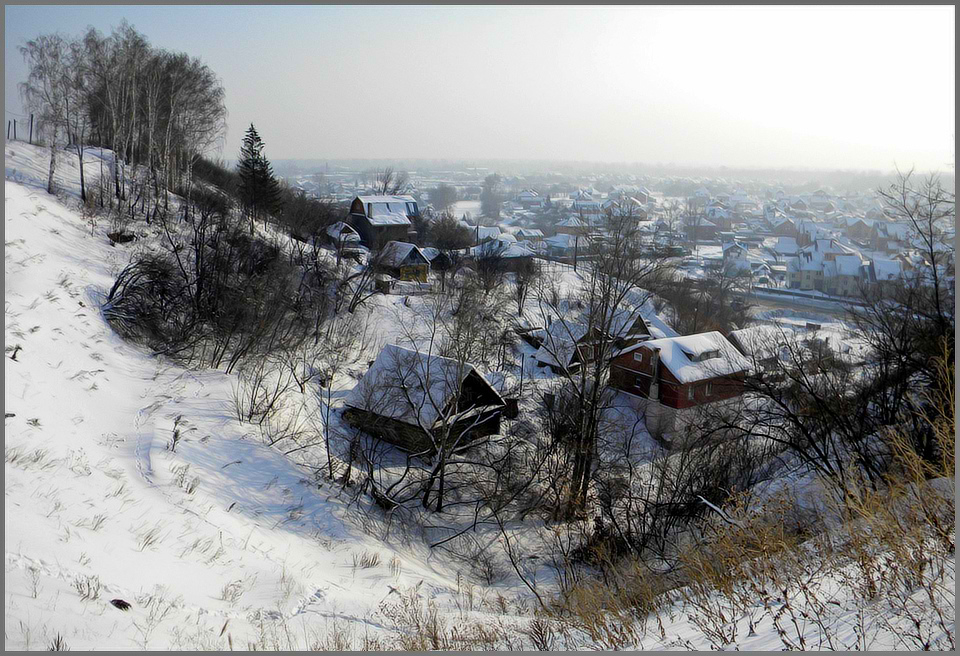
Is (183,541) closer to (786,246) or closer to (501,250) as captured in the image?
(501,250)

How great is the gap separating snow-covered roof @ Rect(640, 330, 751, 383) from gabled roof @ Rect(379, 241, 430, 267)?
17.7 meters

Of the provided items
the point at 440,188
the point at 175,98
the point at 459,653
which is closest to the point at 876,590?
the point at 459,653

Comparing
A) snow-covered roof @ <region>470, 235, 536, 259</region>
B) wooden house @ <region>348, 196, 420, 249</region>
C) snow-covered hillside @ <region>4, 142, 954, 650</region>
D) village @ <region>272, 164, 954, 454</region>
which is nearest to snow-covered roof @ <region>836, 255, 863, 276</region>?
village @ <region>272, 164, 954, 454</region>

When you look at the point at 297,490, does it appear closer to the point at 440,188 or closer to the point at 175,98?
the point at 175,98

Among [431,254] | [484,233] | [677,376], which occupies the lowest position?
[677,376]

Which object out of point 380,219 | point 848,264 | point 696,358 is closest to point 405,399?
point 696,358

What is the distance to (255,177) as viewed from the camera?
33531mm

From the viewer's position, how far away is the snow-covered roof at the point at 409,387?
15.4m

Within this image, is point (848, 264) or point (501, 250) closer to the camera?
point (501, 250)

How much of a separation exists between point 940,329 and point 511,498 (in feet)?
34.0

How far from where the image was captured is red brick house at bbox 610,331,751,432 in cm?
2355

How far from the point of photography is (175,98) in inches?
1064

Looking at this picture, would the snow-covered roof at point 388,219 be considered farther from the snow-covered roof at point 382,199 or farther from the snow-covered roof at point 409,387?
the snow-covered roof at point 409,387

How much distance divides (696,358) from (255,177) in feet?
85.0
